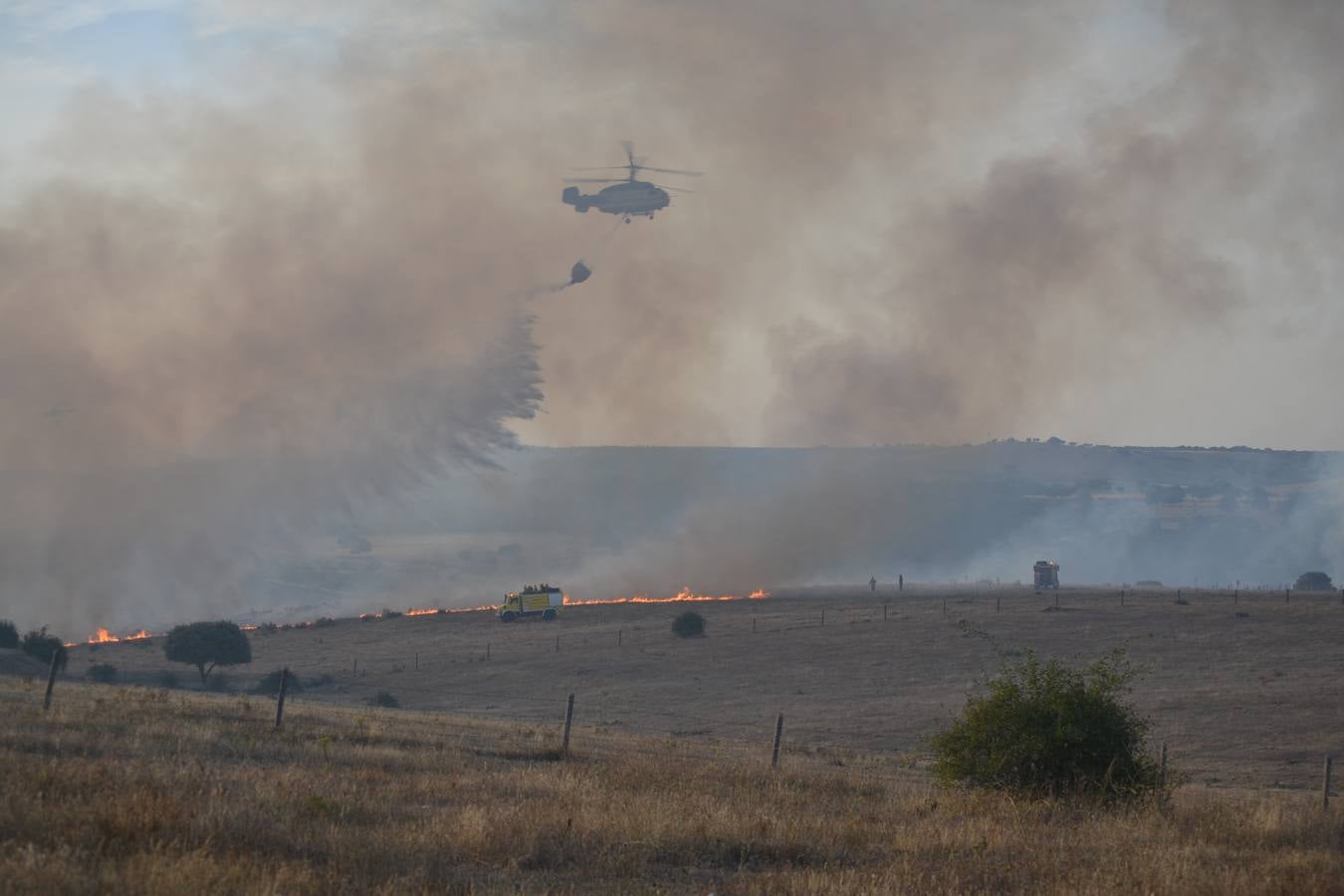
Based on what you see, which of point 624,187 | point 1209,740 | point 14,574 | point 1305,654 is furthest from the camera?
point 14,574

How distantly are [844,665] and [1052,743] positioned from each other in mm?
48178

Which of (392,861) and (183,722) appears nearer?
(392,861)

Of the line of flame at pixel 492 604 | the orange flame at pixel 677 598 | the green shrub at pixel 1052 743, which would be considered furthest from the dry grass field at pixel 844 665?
the green shrub at pixel 1052 743

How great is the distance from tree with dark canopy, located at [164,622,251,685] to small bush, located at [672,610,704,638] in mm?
28335

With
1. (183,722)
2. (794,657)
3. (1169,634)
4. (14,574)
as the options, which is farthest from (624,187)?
(14,574)

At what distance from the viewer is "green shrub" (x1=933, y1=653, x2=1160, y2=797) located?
21938 millimetres

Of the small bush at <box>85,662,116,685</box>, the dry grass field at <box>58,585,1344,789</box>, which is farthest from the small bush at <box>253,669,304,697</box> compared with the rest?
the small bush at <box>85,662,116,685</box>

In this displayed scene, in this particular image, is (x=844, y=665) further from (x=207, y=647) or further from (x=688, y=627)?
(x=207, y=647)

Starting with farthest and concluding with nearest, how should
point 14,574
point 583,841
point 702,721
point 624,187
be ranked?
point 14,574 → point 624,187 → point 702,721 → point 583,841

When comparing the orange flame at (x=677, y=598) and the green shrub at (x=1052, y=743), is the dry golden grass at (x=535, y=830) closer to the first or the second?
the green shrub at (x=1052, y=743)

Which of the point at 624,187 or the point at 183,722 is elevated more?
the point at 624,187

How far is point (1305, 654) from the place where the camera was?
65938mm

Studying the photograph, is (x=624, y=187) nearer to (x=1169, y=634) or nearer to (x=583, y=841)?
(x=1169, y=634)

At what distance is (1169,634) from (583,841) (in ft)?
216
